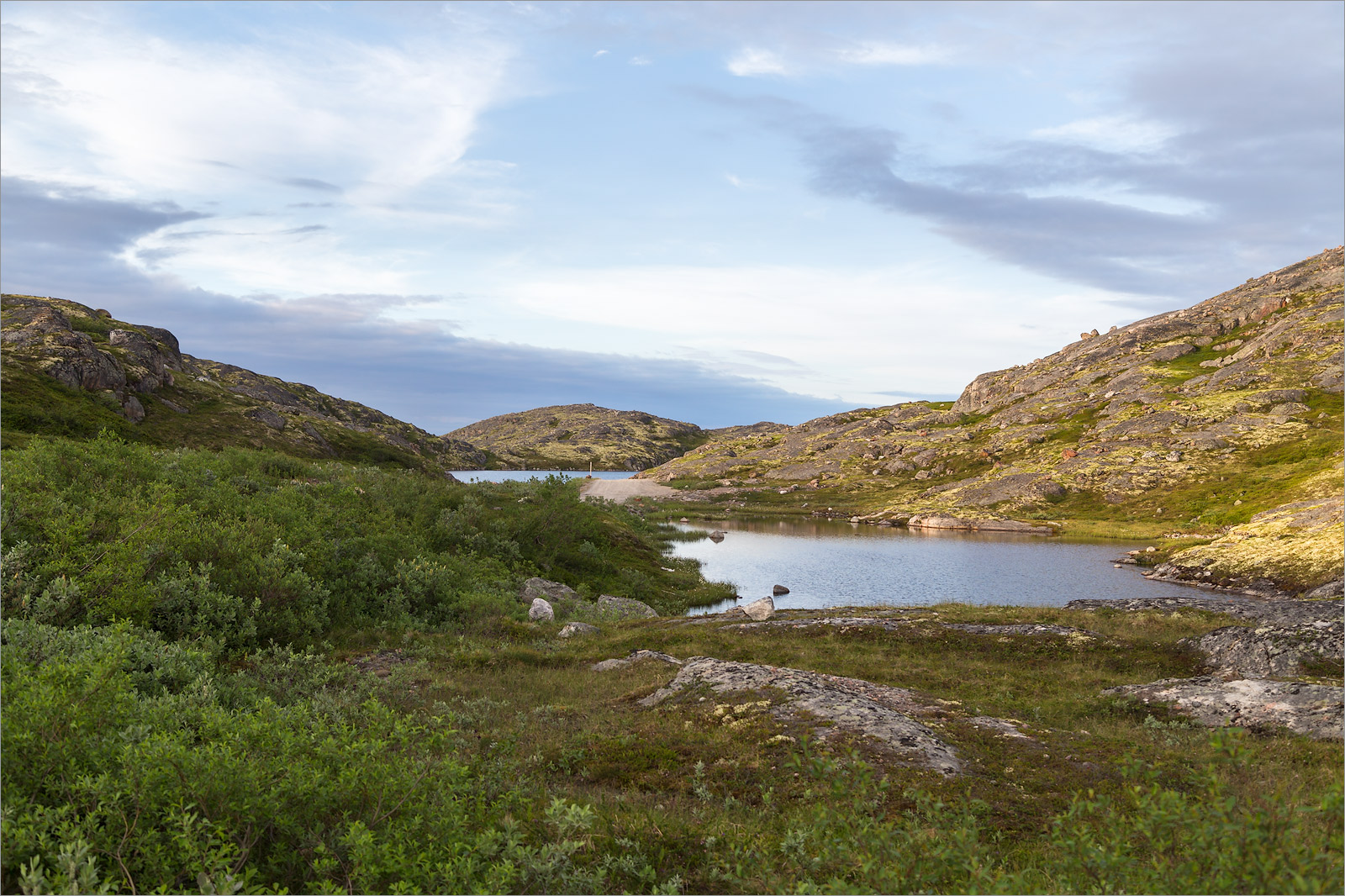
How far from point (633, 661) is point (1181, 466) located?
473ft

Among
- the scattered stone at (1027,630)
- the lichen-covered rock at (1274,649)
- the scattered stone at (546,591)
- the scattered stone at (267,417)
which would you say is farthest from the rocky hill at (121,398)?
the lichen-covered rock at (1274,649)

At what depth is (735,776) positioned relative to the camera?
14.2m

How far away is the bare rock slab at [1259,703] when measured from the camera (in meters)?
16.9

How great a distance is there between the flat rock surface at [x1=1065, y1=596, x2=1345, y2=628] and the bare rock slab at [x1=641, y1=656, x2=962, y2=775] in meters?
20.2

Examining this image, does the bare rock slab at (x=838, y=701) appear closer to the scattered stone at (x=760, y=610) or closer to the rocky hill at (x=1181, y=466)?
the scattered stone at (x=760, y=610)

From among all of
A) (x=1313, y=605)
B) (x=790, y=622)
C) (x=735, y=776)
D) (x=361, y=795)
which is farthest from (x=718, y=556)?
(x=361, y=795)

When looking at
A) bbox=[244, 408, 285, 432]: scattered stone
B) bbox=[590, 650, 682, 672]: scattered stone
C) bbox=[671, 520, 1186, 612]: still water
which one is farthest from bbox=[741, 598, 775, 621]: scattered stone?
bbox=[244, 408, 285, 432]: scattered stone

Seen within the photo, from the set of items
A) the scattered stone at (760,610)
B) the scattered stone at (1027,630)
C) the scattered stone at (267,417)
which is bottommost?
the scattered stone at (760,610)

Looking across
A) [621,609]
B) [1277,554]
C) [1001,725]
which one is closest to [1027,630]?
[1001,725]

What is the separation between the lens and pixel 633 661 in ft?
86.1

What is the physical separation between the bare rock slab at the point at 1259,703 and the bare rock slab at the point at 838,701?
7.29 m

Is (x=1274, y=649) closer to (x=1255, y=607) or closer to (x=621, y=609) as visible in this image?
(x=1255, y=607)

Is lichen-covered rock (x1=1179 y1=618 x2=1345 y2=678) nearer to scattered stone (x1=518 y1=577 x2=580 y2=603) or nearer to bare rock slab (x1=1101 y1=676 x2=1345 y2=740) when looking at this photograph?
bare rock slab (x1=1101 y1=676 x2=1345 y2=740)

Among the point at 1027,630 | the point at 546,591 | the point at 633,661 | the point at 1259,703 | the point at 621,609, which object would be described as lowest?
the point at 621,609
